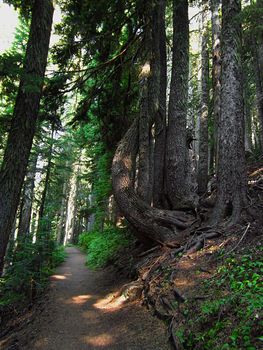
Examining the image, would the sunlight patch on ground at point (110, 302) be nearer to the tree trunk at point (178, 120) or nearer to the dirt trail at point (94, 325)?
the dirt trail at point (94, 325)

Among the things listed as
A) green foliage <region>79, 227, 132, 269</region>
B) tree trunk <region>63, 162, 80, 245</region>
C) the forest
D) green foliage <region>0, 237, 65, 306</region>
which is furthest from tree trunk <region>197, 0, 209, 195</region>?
tree trunk <region>63, 162, 80, 245</region>

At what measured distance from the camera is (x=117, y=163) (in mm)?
8953

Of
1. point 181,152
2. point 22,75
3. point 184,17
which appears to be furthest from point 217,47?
point 22,75

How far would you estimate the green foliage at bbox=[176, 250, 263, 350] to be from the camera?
129 inches

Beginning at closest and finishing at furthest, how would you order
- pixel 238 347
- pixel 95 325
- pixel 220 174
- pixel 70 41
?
1. pixel 238 347
2. pixel 95 325
3. pixel 220 174
4. pixel 70 41

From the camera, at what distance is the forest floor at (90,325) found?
4984 mm

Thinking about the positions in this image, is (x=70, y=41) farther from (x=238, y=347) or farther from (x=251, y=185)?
(x=238, y=347)

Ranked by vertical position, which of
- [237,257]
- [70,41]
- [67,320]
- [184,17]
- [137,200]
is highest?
[184,17]

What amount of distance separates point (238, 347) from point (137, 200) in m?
5.44

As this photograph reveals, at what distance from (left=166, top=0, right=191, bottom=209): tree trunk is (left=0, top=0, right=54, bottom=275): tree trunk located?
443cm

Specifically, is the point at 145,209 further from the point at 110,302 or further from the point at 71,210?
the point at 71,210

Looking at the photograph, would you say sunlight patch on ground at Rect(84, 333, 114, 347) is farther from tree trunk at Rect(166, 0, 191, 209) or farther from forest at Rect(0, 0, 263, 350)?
tree trunk at Rect(166, 0, 191, 209)

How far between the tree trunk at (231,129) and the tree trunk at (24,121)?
4.56 metres

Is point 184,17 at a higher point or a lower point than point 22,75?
higher
